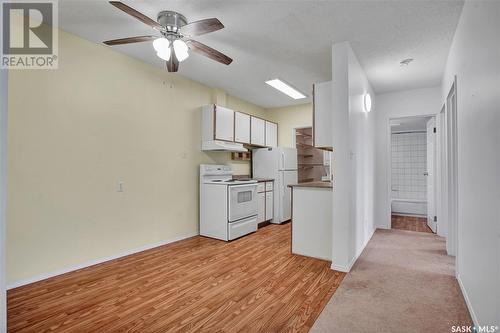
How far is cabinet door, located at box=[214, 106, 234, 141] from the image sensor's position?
424 centimetres

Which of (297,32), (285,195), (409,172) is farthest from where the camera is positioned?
(409,172)

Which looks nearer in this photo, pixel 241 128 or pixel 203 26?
pixel 203 26

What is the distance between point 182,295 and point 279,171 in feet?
11.1

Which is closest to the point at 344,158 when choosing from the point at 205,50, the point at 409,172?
the point at 205,50

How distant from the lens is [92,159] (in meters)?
2.92

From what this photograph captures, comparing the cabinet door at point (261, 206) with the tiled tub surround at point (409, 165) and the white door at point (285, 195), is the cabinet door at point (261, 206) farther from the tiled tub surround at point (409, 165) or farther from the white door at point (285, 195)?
the tiled tub surround at point (409, 165)

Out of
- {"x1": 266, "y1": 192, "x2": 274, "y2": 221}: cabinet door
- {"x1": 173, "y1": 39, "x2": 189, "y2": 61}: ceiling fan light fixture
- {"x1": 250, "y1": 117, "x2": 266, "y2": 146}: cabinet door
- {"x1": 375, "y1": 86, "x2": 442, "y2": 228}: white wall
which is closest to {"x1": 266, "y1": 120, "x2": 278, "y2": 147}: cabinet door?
{"x1": 250, "y1": 117, "x2": 266, "y2": 146}: cabinet door

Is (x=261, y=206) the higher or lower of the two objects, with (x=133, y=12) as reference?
lower

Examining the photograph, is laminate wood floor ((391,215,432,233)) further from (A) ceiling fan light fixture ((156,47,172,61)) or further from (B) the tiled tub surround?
(A) ceiling fan light fixture ((156,47,172,61))

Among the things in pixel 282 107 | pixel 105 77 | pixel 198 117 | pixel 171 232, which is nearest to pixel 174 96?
pixel 198 117

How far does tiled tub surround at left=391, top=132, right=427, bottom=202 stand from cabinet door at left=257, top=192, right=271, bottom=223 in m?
4.19

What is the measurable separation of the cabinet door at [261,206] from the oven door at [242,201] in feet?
0.79

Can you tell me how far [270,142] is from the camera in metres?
5.63

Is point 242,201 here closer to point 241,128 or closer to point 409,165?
point 241,128
